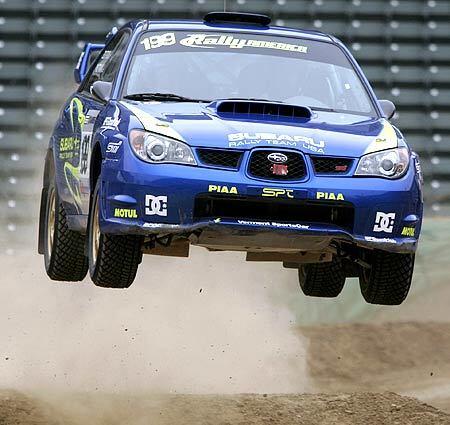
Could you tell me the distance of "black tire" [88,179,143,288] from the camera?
779 centimetres

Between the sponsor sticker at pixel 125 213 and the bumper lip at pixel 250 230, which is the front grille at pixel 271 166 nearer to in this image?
the bumper lip at pixel 250 230

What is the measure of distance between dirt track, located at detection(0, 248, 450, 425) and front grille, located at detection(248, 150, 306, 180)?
4.15 metres

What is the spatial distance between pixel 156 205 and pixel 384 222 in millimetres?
1149

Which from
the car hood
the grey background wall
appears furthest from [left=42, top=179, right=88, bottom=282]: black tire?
the grey background wall

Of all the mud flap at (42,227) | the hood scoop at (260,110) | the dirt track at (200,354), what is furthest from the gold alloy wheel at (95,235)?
the dirt track at (200,354)

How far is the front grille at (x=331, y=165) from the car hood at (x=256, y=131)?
0.10ft

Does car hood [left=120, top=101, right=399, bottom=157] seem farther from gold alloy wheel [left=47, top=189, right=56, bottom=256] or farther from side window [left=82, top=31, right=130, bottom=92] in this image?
gold alloy wheel [left=47, top=189, right=56, bottom=256]

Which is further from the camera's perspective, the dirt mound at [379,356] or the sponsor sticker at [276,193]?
the dirt mound at [379,356]

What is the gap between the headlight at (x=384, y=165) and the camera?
25.0ft

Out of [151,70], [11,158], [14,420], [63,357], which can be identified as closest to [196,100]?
[151,70]

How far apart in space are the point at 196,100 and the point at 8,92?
7.29 m

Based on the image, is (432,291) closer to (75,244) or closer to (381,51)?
(381,51)

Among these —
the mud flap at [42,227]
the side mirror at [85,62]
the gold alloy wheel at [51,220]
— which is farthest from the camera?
the side mirror at [85,62]

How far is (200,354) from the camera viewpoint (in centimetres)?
1403
